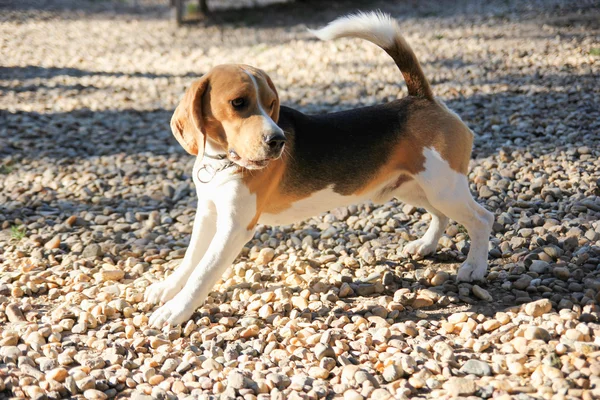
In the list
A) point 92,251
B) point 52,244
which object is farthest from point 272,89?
point 52,244

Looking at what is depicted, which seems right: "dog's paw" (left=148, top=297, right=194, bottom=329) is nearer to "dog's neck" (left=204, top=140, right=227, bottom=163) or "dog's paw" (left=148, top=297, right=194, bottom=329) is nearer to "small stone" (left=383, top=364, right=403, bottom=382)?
"dog's neck" (left=204, top=140, right=227, bottom=163)

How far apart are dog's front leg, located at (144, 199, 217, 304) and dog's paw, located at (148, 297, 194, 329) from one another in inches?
11.9

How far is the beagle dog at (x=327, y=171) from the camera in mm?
3938

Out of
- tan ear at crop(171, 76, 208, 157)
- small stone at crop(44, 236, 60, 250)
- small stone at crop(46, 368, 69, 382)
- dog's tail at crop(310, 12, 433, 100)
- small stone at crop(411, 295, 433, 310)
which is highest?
dog's tail at crop(310, 12, 433, 100)

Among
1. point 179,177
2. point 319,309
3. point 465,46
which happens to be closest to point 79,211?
point 179,177

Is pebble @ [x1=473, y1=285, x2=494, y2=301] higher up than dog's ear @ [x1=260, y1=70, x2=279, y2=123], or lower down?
lower down

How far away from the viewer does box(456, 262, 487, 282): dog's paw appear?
4.43 meters

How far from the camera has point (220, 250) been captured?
3945mm

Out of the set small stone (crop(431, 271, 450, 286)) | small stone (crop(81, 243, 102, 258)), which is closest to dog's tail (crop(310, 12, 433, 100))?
small stone (crop(431, 271, 450, 286))

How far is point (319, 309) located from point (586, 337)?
60.1 inches

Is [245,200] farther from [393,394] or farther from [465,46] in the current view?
[465,46]

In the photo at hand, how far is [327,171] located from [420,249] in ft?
3.52

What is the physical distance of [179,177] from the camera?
694 centimetres

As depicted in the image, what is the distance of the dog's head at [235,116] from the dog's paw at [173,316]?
0.93 m
